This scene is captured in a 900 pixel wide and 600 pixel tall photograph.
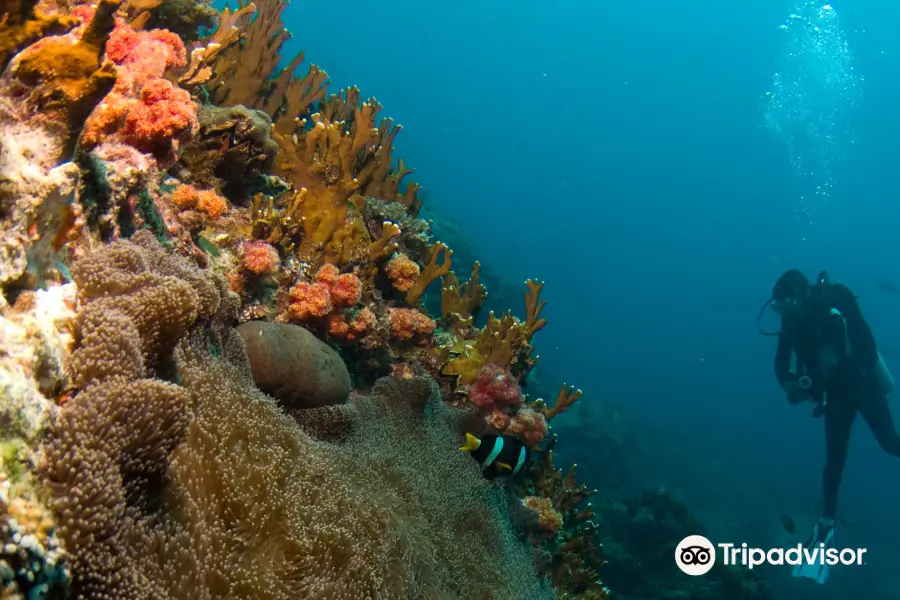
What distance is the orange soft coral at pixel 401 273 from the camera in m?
5.18

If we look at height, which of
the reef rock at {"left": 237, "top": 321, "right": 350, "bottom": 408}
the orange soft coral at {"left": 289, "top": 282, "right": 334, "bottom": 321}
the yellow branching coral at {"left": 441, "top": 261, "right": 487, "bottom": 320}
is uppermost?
the yellow branching coral at {"left": 441, "top": 261, "right": 487, "bottom": 320}

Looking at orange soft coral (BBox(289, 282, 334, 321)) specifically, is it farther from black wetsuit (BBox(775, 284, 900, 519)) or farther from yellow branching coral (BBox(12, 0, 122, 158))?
black wetsuit (BBox(775, 284, 900, 519))

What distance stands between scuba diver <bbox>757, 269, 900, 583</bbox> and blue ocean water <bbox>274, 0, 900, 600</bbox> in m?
22.5

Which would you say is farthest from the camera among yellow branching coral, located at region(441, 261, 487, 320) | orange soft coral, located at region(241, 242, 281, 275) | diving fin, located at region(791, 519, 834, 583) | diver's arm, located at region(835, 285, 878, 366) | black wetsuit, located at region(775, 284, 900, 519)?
diver's arm, located at region(835, 285, 878, 366)

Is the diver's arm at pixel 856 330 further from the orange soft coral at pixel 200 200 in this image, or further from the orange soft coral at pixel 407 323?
the orange soft coral at pixel 200 200

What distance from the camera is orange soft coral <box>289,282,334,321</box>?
405 centimetres

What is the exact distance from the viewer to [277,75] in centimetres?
677

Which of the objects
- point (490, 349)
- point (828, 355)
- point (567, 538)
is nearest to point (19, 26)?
point (490, 349)

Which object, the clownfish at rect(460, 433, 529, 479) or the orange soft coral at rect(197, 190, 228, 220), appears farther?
the clownfish at rect(460, 433, 529, 479)

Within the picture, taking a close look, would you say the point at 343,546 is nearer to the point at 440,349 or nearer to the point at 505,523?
the point at 505,523

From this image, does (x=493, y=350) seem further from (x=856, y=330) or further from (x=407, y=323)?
(x=856, y=330)

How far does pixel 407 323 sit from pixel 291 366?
5.93 feet

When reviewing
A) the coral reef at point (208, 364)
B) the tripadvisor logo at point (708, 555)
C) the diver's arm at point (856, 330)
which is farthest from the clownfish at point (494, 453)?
the diver's arm at point (856, 330)

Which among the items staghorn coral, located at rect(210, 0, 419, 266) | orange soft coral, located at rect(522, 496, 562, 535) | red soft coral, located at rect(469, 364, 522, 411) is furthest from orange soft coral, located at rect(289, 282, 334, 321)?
orange soft coral, located at rect(522, 496, 562, 535)
